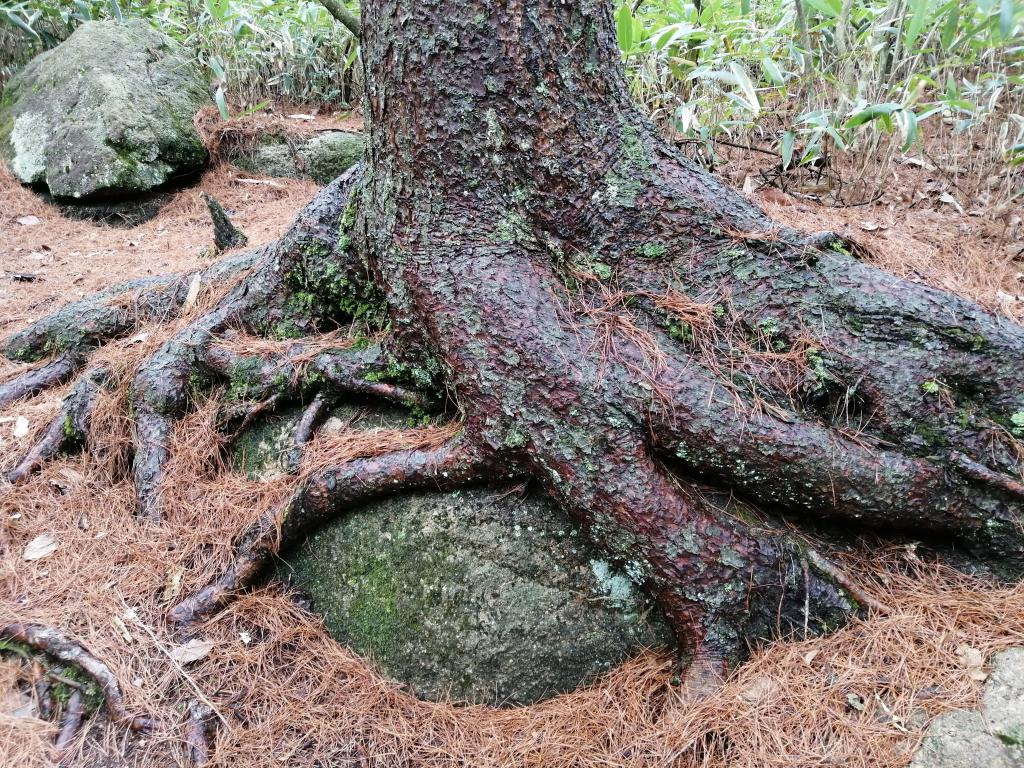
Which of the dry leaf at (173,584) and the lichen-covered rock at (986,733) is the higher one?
the lichen-covered rock at (986,733)

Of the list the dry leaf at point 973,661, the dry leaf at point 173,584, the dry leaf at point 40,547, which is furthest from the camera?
the dry leaf at point 40,547

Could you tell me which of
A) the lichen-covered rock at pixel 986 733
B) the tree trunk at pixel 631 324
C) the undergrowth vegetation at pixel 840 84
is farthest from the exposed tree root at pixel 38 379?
the lichen-covered rock at pixel 986 733

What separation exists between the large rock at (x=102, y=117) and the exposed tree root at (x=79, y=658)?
5281 mm

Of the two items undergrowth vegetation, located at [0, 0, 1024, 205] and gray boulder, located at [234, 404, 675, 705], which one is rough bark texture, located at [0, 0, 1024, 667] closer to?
gray boulder, located at [234, 404, 675, 705]

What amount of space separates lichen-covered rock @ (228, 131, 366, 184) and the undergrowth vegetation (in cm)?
121

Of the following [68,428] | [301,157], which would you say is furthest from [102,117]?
[68,428]

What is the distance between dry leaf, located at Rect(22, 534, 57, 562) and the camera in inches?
103

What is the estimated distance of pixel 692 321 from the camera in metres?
2.31

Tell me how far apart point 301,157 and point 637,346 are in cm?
601

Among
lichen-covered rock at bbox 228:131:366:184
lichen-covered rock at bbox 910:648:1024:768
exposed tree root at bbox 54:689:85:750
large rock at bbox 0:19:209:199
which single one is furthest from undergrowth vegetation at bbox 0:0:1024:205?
exposed tree root at bbox 54:689:85:750

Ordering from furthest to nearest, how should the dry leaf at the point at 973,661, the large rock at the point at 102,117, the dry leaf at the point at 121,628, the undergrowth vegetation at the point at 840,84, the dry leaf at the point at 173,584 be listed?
the large rock at the point at 102,117 → the undergrowth vegetation at the point at 840,84 → the dry leaf at the point at 173,584 → the dry leaf at the point at 121,628 → the dry leaf at the point at 973,661

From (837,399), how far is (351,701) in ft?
6.43

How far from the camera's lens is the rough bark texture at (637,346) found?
6.81 feet

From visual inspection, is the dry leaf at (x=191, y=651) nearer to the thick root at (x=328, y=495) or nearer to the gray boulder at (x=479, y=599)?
the thick root at (x=328, y=495)
